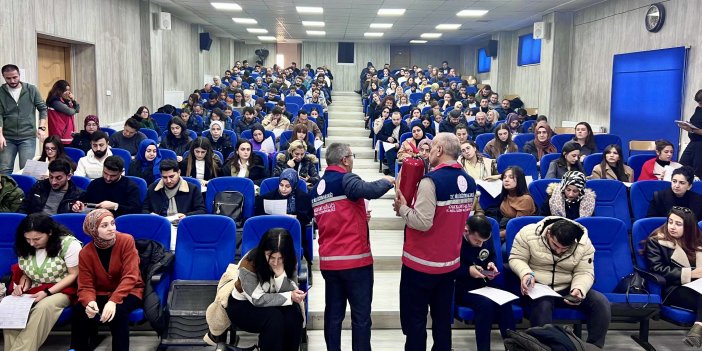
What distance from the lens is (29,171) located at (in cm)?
527

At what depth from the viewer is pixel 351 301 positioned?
344cm

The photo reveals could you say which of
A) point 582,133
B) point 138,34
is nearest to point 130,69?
point 138,34

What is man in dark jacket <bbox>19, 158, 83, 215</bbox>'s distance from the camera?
15.3 feet

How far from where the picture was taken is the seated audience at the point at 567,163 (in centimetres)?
568

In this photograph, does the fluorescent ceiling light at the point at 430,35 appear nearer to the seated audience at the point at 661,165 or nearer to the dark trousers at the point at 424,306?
the seated audience at the point at 661,165

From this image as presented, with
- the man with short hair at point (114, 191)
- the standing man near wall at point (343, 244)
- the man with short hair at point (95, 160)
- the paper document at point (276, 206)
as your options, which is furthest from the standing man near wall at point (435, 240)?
the man with short hair at point (95, 160)

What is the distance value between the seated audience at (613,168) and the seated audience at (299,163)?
275 centimetres

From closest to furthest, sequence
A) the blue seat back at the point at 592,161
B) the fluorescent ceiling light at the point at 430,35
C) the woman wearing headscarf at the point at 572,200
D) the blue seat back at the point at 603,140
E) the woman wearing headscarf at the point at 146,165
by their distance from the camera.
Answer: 1. the woman wearing headscarf at the point at 572,200
2. the woman wearing headscarf at the point at 146,165
3. the blue seat back at the point at 592,161
4. the blue seat back at the point at 603,140
5. the fluorescent ceiling light at the point at 430,35

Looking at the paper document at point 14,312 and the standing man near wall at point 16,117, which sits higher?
the standing man near wall at point 16,117

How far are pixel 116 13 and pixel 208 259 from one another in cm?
822

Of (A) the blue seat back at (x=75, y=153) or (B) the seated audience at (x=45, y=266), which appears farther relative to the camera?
(A) the blue seat back at (x=75, y=153)

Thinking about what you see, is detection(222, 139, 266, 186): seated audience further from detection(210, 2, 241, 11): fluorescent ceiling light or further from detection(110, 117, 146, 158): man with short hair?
detection(210, 2, 241, 11): fluorescent ceiling light

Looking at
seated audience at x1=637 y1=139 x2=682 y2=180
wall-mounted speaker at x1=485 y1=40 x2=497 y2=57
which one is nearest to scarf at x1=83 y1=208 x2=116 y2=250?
seated audience at x1=637 y1=139 x2=682 y2=180

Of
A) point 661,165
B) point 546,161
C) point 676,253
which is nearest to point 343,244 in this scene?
point 676,253
